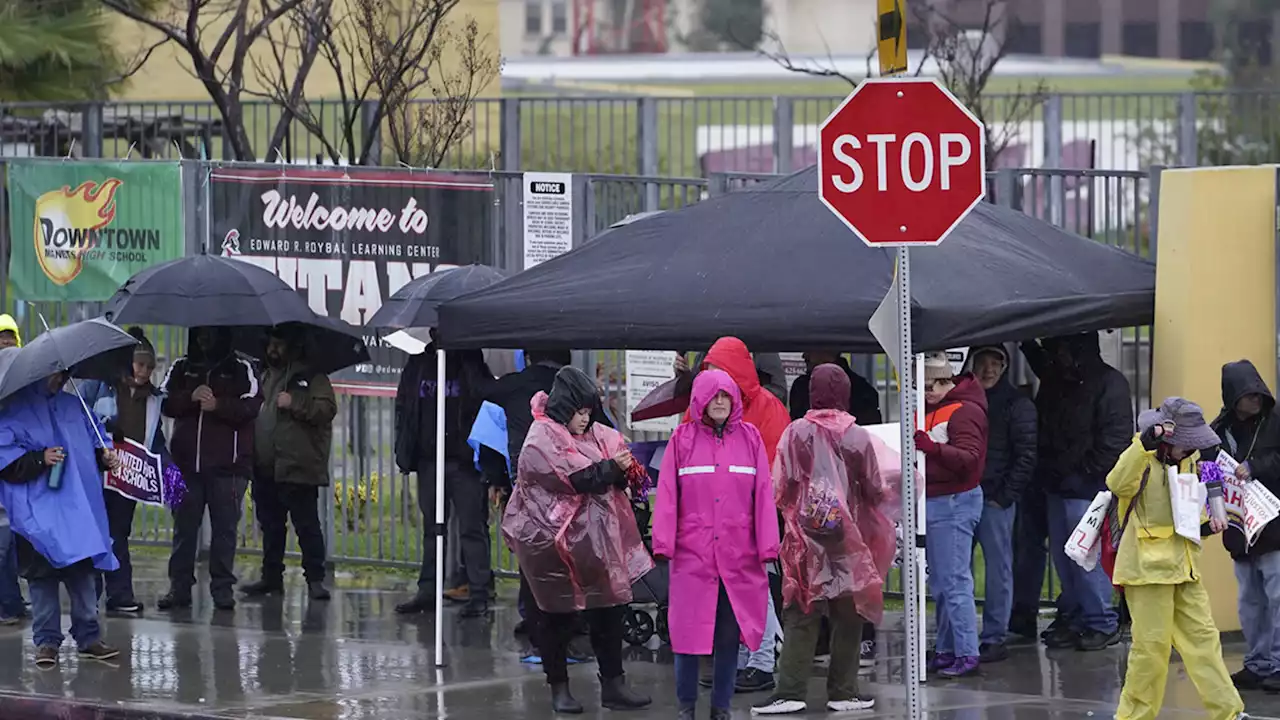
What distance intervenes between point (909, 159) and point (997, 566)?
3632 millimetres

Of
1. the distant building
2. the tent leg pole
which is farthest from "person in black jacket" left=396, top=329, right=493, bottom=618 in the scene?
the distant building

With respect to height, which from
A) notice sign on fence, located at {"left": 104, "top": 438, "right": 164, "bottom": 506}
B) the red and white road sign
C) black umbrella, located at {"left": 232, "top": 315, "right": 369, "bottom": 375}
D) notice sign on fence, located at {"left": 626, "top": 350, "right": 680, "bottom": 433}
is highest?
the red and white road sign

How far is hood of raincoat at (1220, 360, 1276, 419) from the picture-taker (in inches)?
416

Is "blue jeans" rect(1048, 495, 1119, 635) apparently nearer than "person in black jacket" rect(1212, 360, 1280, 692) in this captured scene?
No

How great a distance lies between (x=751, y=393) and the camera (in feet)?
35.5

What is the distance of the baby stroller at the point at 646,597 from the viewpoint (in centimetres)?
1162

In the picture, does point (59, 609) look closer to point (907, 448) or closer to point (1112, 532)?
point (907, 448)

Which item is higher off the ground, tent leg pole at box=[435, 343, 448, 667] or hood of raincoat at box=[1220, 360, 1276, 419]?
hood of raincoat at box=[1220, 360, 1276, 419]

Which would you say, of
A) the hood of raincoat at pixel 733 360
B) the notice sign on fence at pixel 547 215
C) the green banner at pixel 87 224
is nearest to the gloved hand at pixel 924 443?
the hood of raincoat at pixel 733 360

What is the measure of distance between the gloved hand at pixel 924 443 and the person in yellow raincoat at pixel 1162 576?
1315 mm

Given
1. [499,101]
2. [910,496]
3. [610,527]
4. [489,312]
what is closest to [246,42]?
[499,101]

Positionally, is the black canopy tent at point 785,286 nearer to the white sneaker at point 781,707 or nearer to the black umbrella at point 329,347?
the white sneaker at point 781,707

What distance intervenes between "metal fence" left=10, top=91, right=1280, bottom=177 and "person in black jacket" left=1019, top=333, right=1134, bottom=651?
416 centimetres

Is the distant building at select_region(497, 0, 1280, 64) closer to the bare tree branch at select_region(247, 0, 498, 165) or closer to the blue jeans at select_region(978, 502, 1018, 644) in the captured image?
the bare tree branch at select_region(247, 0, 498, 165)
